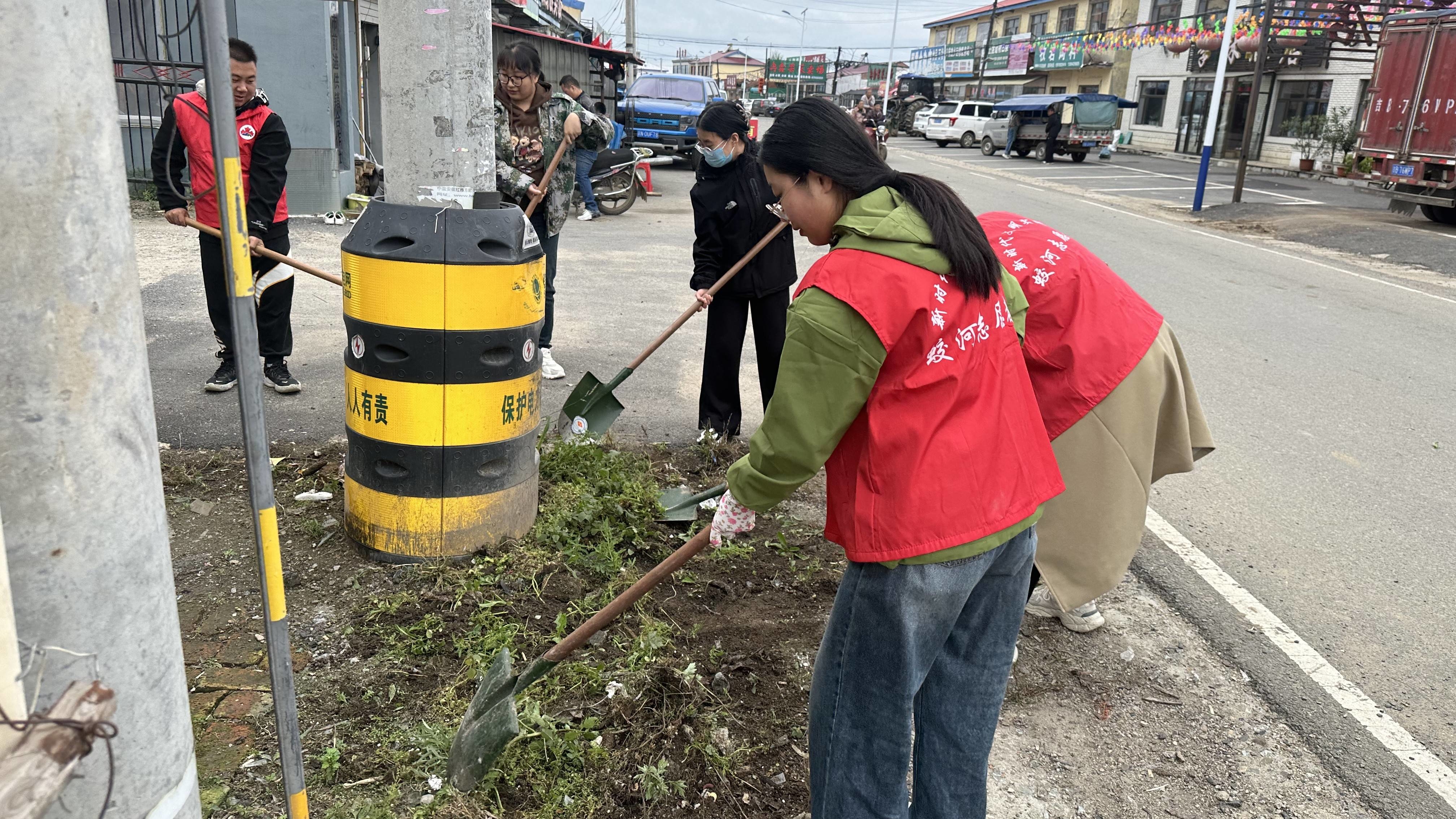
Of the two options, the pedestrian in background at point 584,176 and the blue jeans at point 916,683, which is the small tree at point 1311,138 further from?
the blue jeans at point 916,683

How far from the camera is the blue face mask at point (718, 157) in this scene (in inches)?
189

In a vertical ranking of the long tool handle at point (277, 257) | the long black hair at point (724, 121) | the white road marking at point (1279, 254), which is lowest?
the white road marking at point (1279, 254)

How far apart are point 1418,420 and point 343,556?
232 inches

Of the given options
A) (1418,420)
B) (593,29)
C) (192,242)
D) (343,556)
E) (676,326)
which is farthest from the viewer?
(593,29)

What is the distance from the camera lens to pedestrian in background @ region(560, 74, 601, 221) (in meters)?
12.6

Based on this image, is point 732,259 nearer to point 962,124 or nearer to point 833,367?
point 833,367

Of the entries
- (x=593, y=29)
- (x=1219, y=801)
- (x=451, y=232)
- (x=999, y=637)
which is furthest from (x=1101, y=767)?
(x=593, y=29)

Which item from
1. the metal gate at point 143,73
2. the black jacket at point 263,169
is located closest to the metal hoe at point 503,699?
the black jacket at point 263,169

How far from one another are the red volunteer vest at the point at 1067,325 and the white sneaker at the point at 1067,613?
0.93m

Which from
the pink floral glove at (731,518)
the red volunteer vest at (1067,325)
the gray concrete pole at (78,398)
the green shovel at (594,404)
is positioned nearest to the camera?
the gray concrete pole at (78,398)

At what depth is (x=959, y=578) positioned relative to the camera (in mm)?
1997

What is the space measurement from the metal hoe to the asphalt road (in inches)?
80.4

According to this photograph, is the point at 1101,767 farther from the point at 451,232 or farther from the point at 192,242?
the point at 192,242

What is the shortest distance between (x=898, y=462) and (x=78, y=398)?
1.30 metres
